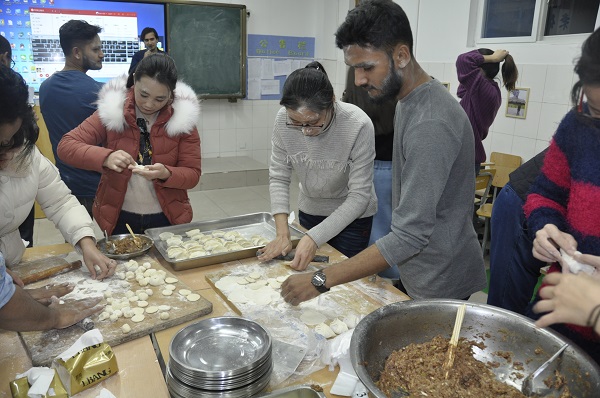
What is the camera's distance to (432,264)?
66.5 inches

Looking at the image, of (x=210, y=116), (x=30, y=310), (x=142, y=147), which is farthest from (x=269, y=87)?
(x=30, y=310)

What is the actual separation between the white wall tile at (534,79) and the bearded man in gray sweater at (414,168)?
2.89 meters

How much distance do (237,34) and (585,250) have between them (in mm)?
5721

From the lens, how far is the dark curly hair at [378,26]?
58.4 inches

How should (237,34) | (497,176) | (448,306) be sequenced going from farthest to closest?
(237,34) < (497,176) < (448,306)

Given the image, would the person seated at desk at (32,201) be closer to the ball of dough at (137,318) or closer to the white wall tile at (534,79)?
the ball of dough at (137,318)

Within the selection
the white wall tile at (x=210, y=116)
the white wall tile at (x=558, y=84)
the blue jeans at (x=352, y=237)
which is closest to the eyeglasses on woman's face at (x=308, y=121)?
the blue jeans at (x=352, y=237)

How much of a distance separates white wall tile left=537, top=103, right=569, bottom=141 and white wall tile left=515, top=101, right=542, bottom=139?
41 mm

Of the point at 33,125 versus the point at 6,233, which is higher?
the point at 33,125

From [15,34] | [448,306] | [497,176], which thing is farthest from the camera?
[15,34]

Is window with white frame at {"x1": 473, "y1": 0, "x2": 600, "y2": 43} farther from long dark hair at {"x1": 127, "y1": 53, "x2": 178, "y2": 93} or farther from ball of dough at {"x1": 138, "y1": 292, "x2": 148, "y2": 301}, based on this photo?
ball of dough at {"x1": 138, "y1": 292, "x2": 148, "y2": 301}

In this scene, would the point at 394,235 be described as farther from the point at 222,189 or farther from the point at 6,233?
the point at 222,189

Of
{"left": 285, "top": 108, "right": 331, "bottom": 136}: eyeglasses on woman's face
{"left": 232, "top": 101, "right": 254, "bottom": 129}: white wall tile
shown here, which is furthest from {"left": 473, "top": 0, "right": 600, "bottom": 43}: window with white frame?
{"left": 232, "top": 101, "right": 254, "bottom": 129}: white wall tile

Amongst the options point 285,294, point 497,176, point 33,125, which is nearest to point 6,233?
point 33,125
